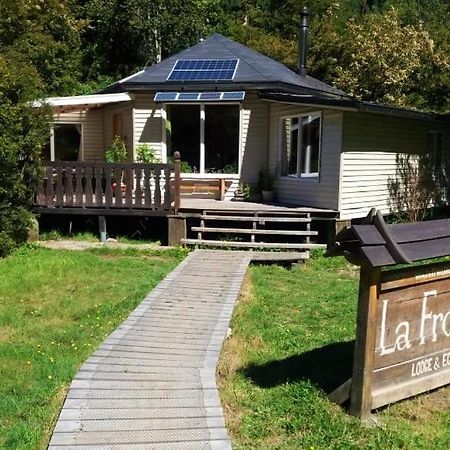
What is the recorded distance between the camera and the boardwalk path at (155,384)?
3760 millimetres

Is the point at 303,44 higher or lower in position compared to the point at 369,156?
higher

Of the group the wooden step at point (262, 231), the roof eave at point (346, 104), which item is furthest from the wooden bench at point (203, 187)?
the wooden step at point (262, 231)

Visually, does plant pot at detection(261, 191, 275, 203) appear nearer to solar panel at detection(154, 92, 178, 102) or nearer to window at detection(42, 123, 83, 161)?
solar panel at detection(154, 92, 178, 102)

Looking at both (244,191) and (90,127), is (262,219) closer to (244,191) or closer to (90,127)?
(244,191)

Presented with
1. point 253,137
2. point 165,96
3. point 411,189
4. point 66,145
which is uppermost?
point 165,96

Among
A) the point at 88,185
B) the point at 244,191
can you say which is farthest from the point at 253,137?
the point at 88,185

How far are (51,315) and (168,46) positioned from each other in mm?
27138

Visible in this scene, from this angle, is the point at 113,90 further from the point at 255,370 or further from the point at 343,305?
the point at 255,370

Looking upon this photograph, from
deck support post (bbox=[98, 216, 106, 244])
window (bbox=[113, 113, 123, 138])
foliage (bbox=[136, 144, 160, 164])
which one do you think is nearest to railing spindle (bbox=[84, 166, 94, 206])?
deck support post (bbox=[98, 216, 106, 244])

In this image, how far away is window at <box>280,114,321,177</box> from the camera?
12.3 meters

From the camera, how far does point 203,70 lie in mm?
14477

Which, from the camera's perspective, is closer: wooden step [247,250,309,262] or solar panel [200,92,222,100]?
wooden step [247,250,309,262]

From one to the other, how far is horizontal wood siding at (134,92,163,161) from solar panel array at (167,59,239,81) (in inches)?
31.7

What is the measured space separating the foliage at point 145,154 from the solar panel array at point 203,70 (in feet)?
5.98
